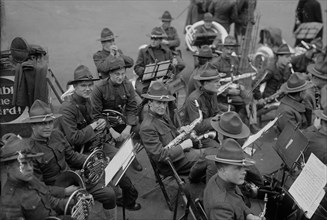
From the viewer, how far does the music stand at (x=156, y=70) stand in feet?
25.1

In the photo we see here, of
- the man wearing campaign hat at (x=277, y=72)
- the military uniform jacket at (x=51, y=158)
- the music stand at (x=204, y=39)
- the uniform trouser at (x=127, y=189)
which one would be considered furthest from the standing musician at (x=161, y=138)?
the music stand at (x=204, y=39)

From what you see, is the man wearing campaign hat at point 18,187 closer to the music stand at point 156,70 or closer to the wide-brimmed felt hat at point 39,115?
the wide-brimmed felt hat at point 39,115

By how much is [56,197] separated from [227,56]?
17.3ft

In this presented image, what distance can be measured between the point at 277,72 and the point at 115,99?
3949 millimetres

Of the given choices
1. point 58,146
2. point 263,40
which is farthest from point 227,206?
point 263,40

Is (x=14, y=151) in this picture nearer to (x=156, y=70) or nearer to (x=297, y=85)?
(x=156, y=70)

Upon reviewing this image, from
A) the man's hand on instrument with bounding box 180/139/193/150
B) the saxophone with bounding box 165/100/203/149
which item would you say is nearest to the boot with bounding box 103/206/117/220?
the saxophone with bounding box 165/100/203/149

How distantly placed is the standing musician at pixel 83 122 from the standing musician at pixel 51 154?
0.41 meters

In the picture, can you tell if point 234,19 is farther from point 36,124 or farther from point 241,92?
point 36,124

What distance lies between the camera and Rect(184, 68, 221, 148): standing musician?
6672mm

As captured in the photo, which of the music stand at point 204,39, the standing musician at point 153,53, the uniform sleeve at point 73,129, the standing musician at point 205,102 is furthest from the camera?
the music stand at point 204,39

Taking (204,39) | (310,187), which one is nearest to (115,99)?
(310,187)

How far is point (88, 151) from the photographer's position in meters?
6.10

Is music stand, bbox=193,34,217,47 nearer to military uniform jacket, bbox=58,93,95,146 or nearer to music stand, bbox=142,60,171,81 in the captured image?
music stand, bbox=142,60,171,81
